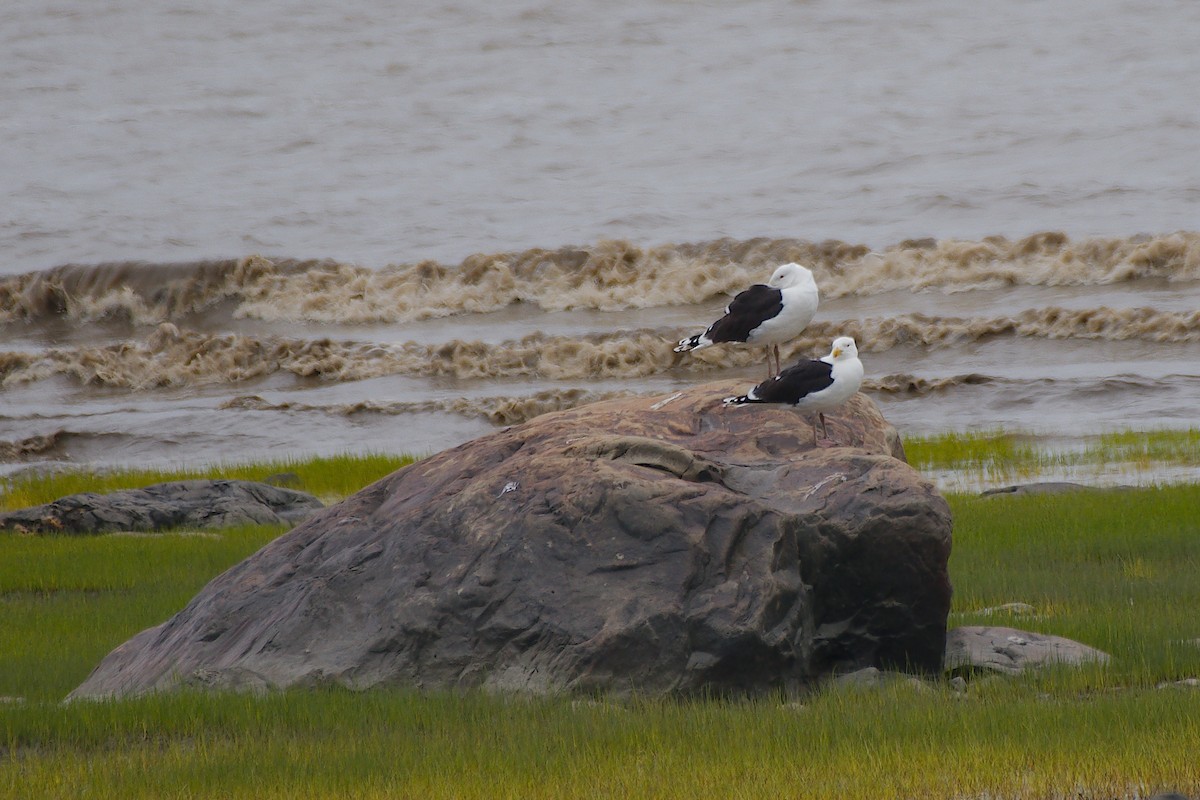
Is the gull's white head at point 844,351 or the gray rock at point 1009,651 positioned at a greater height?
the gull's white head at point 844,351

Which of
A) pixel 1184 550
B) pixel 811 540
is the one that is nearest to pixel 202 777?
pixel 811 540

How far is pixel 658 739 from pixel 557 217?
3780 cm

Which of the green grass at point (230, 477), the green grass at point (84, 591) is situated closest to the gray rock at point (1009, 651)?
the green grass at point (84, 591)

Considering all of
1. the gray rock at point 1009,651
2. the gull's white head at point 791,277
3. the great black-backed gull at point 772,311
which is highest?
the gull's white head at point 791,277

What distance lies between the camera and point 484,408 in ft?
91.1

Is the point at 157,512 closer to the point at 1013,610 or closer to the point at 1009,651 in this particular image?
the point at 1013,610

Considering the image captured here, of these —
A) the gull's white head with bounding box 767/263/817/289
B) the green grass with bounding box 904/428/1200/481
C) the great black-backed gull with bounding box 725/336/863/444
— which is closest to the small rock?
the great black-backed gull with bounding box 725/336/863/444

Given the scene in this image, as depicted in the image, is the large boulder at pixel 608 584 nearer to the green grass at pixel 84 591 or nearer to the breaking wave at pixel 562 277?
the green grass at pixel 84 591

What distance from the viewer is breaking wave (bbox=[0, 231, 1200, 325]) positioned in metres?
32.8

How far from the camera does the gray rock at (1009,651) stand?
752 cm

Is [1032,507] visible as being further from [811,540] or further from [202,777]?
[202,777]

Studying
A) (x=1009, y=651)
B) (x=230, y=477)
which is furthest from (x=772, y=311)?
(x=230, y=477)

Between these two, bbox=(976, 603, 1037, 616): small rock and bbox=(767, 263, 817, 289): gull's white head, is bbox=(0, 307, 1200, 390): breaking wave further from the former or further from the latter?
bbox=(767, 263, 817, 289): gull's white head

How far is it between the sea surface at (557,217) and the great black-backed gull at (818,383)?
1369 centimetres
